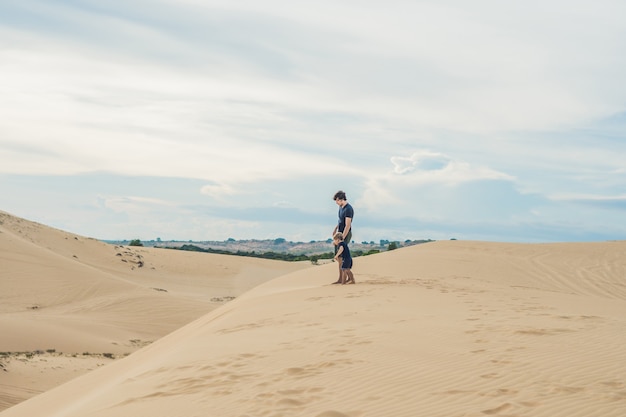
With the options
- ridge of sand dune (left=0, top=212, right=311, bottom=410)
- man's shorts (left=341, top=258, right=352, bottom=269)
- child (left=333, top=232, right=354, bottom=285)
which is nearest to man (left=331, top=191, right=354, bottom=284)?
child (left=333, top=232, right=354, bottom=285)

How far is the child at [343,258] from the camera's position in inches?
543

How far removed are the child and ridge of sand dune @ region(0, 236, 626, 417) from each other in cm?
102

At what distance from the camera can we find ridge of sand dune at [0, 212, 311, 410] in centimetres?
1520

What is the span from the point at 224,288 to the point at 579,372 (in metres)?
34.7

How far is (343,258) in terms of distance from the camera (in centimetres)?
1460

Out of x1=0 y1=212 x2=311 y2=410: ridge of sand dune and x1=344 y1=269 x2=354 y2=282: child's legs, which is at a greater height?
x1=344 y1=269 x2=354 y2=282: child's legs

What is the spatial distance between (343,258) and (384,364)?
311 inches

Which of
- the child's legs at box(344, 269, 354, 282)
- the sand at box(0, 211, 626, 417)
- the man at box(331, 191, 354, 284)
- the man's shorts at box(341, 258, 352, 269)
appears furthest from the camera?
the child's legs at box(344, 269, 354, 282)

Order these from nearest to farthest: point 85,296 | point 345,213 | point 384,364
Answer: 1. point 384,364
2. point 345,213
3. point 85,296

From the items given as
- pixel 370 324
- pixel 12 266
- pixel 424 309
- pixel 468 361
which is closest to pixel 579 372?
pixel 468 361

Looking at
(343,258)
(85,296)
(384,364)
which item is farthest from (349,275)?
(85,296)

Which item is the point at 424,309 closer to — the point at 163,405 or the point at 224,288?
the point at 163,405

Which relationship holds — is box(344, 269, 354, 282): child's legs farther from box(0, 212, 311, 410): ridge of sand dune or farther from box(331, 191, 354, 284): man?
box(0, 212, 311, 410): ridge of sand dune

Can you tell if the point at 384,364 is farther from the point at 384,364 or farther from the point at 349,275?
the point at 349,275
